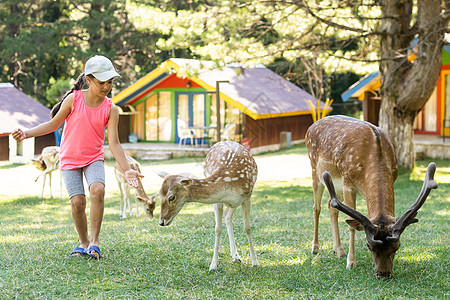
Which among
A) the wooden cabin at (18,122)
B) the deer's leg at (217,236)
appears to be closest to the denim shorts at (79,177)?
the deer's leg at (217,236)

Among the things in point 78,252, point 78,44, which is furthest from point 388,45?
point 78,44

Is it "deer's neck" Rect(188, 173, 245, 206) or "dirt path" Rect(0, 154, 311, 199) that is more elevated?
"deer's neck" Rect(188, 173, 245, 206)

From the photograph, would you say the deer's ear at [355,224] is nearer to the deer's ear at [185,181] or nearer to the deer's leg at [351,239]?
the deer's leg at [351,239]

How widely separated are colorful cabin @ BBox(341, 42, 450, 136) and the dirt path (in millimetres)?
2634

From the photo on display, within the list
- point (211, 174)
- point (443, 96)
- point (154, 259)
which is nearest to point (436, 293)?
point (211, 174)

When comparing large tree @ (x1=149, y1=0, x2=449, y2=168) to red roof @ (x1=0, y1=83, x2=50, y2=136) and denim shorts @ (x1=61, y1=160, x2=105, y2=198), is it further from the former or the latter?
red roof @ (x1=0, y1=83, x2=50, y2=136)

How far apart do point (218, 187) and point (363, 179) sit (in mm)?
1361

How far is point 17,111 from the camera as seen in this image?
71.3 ft

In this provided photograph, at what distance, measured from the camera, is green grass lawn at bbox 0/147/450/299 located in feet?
15.6

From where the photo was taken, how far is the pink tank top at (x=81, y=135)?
18.7 feet

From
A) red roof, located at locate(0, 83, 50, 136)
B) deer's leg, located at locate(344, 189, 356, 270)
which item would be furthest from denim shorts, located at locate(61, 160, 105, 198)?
red roof, located at locate(0, 83, 50, 136)

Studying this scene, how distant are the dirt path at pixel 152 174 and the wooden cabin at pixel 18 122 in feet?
3.88

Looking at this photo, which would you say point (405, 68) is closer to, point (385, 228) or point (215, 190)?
point (385, 228)

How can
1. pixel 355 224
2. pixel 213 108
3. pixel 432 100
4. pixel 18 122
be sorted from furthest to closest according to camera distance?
1. pixel 213 108
2. pixel 18 122
3. pixel 432 100
4. pixel 355 224
